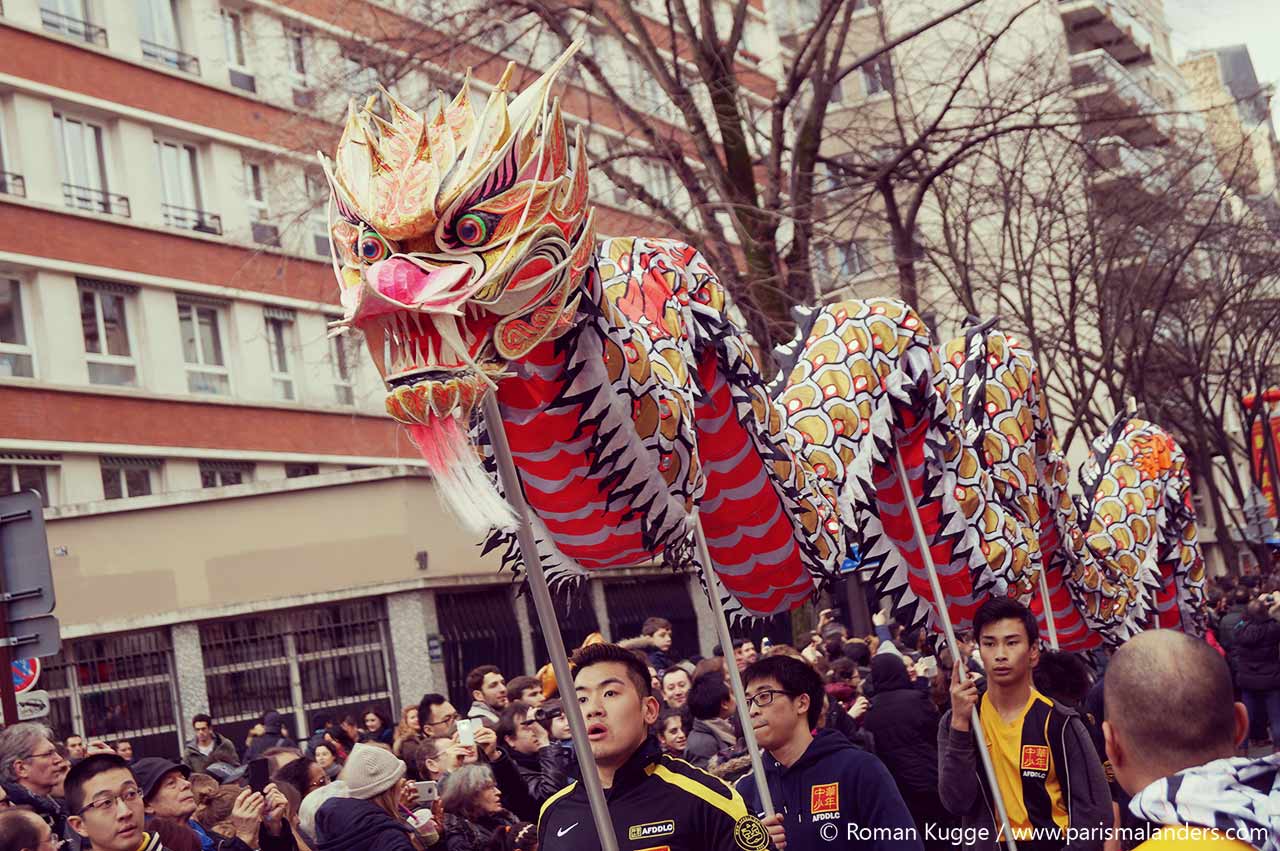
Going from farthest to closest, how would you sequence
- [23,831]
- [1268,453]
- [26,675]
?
[1268,453], [26,675], [23,831]

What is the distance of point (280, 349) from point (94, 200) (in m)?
3.93

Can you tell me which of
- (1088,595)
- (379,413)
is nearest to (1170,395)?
(379,413)

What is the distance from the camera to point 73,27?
80.9 feet

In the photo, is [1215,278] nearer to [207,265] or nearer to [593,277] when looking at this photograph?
[207,265]

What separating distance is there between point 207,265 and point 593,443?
21554mm

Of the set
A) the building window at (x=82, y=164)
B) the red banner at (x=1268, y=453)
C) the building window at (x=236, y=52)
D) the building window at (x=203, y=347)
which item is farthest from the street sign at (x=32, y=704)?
the red banner at (x=1268, y=453)

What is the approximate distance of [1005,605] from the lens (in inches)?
285

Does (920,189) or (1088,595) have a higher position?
(920,189)

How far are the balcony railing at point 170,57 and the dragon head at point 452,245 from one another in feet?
73.1

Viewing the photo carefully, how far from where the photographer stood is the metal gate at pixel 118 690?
21.0 m

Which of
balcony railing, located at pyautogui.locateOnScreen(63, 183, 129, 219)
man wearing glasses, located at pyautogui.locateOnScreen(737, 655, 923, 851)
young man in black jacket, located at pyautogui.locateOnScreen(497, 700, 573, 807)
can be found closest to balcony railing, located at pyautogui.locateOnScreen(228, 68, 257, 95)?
balcony railing, located at pyautogui.locateOnScreen(63, 183, 129, 219)

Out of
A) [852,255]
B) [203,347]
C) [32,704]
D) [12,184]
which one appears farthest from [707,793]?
[852,255]

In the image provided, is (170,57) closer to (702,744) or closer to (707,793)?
(702,744)

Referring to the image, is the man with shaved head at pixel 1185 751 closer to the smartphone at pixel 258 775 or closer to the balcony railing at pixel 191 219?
the smartphone at pixel 258 775
